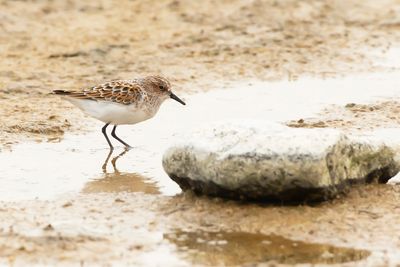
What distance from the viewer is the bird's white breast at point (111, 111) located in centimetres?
1105

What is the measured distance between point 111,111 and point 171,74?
293 centimetres

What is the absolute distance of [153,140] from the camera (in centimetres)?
1136

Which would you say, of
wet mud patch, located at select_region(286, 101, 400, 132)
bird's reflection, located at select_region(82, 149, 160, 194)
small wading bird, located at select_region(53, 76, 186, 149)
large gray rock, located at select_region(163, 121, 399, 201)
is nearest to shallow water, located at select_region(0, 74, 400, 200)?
bird's reflection, located at select_region(82, 149, 160, 194)

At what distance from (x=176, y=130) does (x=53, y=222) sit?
343 cm

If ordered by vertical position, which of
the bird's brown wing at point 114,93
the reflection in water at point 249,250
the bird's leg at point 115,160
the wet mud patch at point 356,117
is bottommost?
the reflection in water at point 249,250

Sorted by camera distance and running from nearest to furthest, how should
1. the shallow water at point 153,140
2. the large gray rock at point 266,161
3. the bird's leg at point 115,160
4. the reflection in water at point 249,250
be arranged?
the reflection in water at point 249,250
the large gray rock at point 266,161
the shallow water at point 153,140
the bird's leg at point 115,160

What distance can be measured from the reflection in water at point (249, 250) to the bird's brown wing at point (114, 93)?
10.6ft

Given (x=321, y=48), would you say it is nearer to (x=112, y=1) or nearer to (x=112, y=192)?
(x=112, y=1)

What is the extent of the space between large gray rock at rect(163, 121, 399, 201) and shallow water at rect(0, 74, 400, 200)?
0.74 metres

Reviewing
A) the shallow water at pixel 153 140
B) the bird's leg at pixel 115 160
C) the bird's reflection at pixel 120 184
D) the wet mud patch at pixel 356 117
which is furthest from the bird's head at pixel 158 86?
the bird's reflection at pixel 120 184

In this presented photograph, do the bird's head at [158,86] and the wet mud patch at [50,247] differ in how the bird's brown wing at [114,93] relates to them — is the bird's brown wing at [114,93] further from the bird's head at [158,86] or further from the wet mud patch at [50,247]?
the wet mud patch at [50,247]

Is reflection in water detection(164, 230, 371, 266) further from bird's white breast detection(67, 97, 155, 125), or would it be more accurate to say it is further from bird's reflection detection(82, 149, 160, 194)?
bird's white breast detection(67, 97, 155, 125)

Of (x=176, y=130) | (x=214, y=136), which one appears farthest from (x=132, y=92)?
(x=214, y=136)

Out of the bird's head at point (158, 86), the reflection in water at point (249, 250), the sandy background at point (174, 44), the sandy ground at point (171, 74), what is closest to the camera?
the reflection in water at point (249, 250)
